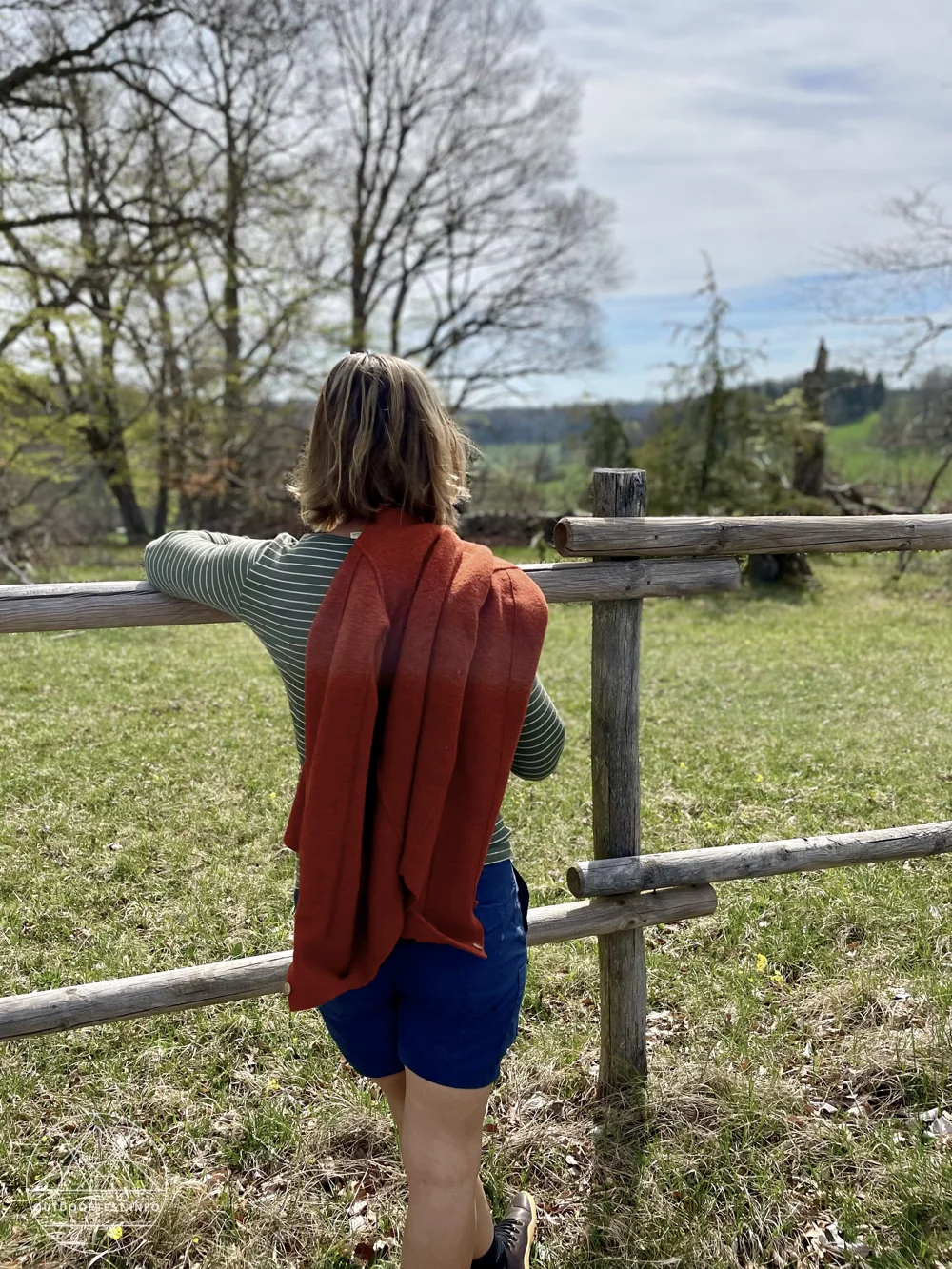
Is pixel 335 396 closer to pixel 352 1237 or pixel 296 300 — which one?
pixel 352 1237

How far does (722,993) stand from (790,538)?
185 cm

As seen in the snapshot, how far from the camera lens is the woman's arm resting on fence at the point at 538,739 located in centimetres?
175

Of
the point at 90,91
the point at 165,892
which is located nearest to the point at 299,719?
the point at 165,892

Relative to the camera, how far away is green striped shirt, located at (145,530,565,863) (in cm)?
161

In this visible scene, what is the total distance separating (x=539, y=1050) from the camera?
311cm

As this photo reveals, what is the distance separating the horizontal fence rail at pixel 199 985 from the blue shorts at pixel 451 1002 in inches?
29.9

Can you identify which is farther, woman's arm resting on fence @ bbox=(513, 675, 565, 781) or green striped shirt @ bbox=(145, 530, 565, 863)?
woman's arm resting on fence @ bbox=(513, 675, 565, 781)

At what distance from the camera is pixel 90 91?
56.2ft

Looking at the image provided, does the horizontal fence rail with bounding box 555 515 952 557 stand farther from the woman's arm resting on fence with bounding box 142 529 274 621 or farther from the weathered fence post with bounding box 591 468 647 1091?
the woman's arm resting on fence with bounding box 142 529 274 621

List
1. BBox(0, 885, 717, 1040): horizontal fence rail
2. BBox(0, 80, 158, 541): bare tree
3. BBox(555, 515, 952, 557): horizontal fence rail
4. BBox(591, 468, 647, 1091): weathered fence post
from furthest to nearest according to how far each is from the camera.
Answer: BBox(0, 80, 158, 541): bare tree, BBox(591, 468, 647, 1091): weathered fence post, BBox(555, 515, 952, 557): horizontal fence rail, BBox(0, 885, 717, 1040): horizontal fence rail

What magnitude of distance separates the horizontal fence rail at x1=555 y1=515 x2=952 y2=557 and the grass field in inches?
68.8

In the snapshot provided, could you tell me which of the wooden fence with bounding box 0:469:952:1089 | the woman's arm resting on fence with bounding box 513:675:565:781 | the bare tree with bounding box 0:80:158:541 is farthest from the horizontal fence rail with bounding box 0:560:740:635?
the bare tree with bounding box 0:80:158:541

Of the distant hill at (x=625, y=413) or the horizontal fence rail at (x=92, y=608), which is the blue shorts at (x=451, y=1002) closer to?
the horizontal fence rail at (x=92, y=608)

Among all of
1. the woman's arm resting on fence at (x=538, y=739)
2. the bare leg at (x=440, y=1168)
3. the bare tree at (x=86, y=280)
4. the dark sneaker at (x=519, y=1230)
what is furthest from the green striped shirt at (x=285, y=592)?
the bare tree at (x=86, y=280)
